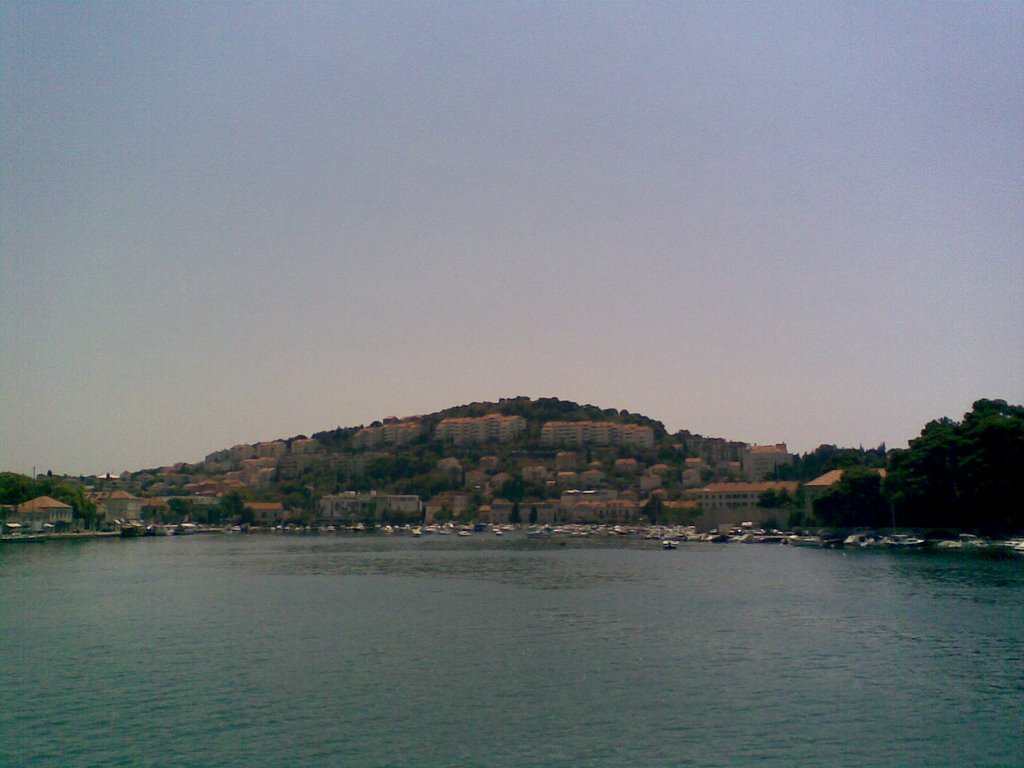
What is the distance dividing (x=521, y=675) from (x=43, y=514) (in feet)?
385

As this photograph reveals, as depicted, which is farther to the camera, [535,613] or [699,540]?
[699,540]

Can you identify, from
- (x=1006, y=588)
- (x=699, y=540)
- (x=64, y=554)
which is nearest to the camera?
(x=1006, y=588)

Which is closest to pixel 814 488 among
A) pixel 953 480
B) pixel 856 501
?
pixel 856 501

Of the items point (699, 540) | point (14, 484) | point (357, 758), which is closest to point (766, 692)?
point (357, 758)

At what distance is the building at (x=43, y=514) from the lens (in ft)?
396

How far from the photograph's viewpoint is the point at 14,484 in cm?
12244

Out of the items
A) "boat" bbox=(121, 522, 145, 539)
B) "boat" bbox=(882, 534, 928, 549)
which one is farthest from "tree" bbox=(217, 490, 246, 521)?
"boat" bbox=(882, 534, 928, 549)

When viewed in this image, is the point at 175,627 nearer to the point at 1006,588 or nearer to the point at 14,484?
the point at 1006,588

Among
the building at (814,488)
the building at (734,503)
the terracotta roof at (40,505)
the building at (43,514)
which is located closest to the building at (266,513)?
the building at (43,514)

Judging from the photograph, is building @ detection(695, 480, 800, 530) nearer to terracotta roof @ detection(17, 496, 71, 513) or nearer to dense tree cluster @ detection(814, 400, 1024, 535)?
dense tree cluster @ detection(814, 400, 1024, 535)

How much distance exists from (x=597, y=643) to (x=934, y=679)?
10309 millimetres

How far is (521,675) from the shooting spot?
25.5m

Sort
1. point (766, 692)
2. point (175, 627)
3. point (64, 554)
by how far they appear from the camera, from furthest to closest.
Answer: point (64, 554) → point (175, 627) → point (766, 692)

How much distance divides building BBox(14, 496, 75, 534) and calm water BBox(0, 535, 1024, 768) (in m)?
80.1
